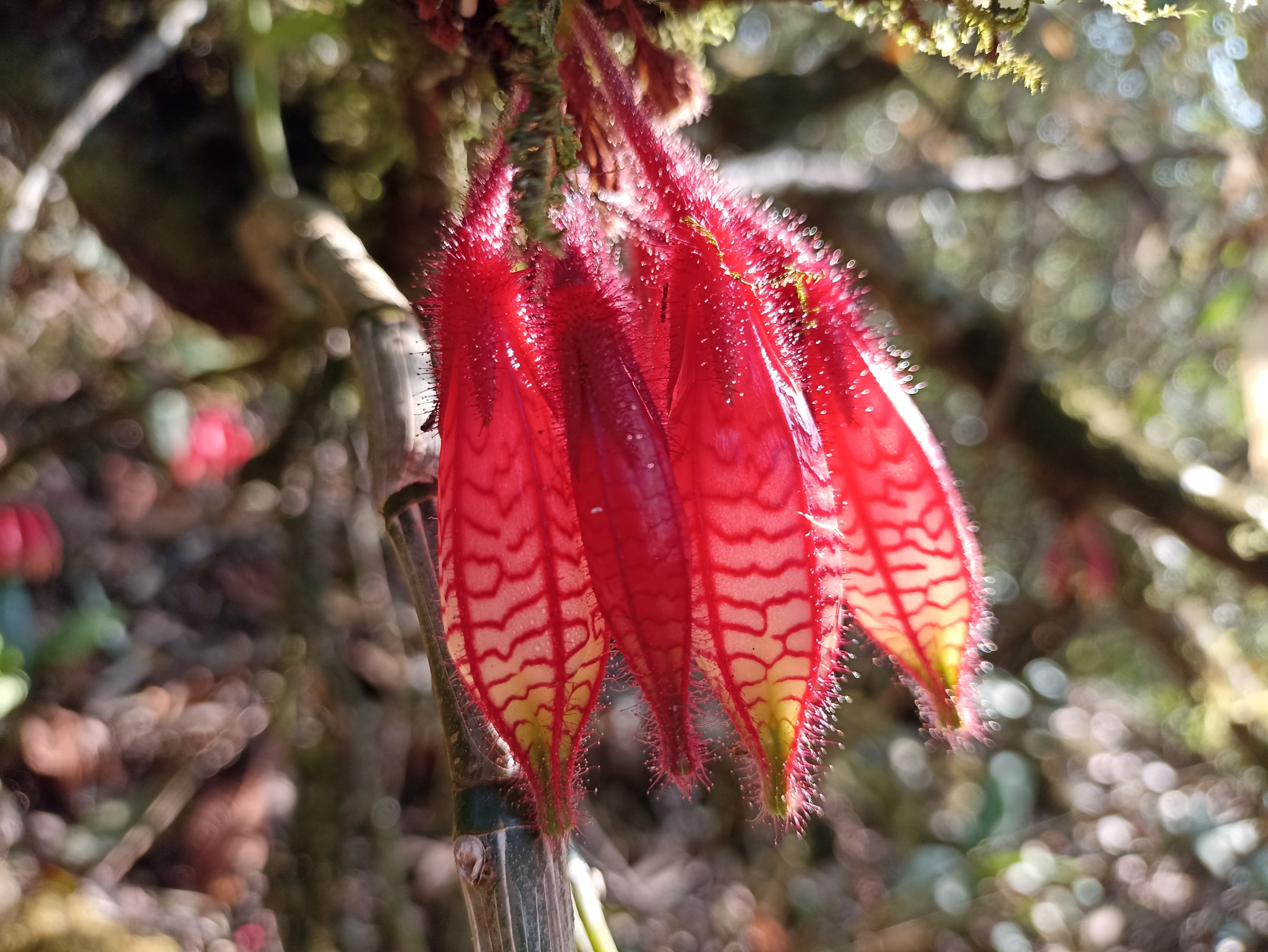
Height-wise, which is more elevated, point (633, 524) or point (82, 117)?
point (82, 117)

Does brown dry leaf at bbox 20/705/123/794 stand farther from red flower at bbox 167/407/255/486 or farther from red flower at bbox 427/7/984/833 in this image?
red flower at bbox 427/7/984/833

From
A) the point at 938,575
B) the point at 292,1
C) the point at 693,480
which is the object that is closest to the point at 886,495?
the point at 938,575

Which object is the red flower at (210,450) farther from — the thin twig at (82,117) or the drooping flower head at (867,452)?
the drooping flower head at (867,452)

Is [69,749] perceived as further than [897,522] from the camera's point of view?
Yes

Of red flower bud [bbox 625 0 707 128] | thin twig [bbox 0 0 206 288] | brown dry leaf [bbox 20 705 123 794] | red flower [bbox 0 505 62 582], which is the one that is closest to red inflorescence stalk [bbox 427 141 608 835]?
red flower bud [bbox 625 0 707 128]

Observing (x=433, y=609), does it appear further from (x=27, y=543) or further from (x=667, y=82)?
(x=27, y=543)

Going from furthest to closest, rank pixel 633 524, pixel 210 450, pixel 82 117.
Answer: pixel 210 450 → pixel 82 117 → pixel 633 524

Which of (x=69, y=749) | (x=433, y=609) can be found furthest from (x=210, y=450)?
(x=433, y=609)

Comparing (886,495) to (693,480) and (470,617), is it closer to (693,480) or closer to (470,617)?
(693,480)
